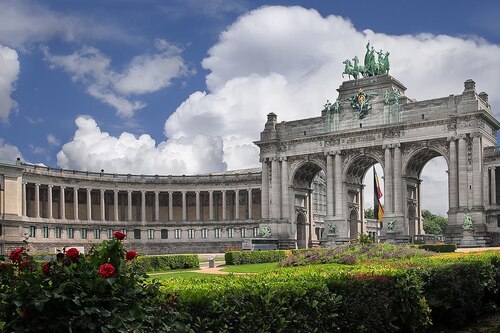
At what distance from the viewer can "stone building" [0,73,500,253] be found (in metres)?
78.1

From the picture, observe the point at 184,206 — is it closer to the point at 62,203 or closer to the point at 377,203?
the point at 62,203

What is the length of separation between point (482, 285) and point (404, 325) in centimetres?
576

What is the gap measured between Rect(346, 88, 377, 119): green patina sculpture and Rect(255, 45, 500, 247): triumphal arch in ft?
0.47

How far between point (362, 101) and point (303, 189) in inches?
728

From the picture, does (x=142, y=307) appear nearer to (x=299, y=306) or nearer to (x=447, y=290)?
(x=299, y=306)

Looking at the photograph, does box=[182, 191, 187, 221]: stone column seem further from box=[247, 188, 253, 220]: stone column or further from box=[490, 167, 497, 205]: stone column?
box=[490, 167, 497, 205]: stone column

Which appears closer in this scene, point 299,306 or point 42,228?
point 299,306

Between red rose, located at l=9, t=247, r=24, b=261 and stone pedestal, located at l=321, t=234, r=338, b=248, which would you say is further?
stone pedestal, located at l=321, t=234, r=338, b=248

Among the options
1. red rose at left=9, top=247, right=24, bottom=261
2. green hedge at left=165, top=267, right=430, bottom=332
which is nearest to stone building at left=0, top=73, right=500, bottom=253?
green hedge at left=165, top=267, right=430, bottom=332

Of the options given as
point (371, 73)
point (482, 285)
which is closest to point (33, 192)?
point (371, 73)

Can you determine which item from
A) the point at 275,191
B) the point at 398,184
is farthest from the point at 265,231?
the point at 398,184

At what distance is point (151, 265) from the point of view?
51781 millimetres

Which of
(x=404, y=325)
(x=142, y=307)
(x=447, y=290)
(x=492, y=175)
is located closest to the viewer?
(x=142, y=307)

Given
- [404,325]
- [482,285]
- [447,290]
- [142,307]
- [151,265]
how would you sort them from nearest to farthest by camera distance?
1. [142,307]
2. [404,325]
3. [447,290]
4. [482,285]
5. [151,265]
